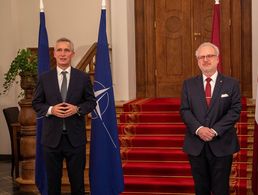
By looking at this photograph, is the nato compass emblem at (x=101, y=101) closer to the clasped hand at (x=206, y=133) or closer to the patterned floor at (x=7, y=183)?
the clasped hand at (x=206, y=133)

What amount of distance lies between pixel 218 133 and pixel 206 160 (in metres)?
0.27

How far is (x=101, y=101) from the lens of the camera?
15.0 feet

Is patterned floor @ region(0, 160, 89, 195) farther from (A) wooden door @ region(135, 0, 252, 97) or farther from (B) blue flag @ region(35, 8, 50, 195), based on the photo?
(A) wooden door @ region(135, 0, 252, 97)

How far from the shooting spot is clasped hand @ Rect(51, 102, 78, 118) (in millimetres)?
3818

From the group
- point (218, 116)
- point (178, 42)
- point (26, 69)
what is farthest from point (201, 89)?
point (178, 42)

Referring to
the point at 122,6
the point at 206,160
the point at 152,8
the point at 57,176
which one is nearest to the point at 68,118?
the point at 57,176

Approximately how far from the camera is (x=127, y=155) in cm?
565

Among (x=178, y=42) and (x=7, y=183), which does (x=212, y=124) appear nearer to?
(x=7, y=183)

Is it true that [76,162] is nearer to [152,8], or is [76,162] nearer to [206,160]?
[206,160]

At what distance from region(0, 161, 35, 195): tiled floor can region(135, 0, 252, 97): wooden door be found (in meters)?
2.53

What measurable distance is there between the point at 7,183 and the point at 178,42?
3577mm

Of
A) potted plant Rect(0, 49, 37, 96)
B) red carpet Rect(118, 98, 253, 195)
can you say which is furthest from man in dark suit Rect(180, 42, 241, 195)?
potted plant Rect(0, 49, 37, 96)

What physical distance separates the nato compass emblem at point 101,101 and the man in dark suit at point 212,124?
3.71 feet

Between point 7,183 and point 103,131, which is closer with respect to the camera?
point 103,131
